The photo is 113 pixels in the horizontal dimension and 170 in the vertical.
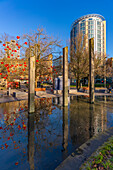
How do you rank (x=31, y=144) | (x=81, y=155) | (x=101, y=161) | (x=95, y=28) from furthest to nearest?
(x=95, y=28) < (x=31, y=144) < (x=81, y=155) < (x=101, y=161)

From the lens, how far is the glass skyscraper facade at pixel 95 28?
228 ft

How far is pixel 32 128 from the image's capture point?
400 cm

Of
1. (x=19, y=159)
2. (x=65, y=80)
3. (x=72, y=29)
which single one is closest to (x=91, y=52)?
(x=65, y=80)

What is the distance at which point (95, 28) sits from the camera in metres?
69.6

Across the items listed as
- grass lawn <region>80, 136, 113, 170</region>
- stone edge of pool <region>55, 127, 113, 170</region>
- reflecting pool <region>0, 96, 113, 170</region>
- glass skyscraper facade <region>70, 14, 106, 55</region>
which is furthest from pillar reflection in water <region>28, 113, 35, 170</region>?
glass skyscraper facade <region>70, 14, 106, 55</region>

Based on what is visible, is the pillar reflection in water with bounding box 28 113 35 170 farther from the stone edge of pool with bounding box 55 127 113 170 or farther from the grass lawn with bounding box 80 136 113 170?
the grass lawn with bounding box 80 136 113 170

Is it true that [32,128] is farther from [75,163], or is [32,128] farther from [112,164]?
[112,164]

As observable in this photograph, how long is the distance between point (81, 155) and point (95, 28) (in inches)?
3259

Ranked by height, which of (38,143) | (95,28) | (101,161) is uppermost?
(95,28)

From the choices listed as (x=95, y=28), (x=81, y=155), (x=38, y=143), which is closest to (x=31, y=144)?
(x=38, y=143)

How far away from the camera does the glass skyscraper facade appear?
69375mm

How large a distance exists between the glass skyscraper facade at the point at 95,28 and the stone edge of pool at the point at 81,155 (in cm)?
7416

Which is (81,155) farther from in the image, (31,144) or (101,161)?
(31,144)

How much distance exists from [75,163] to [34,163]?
2.91ft
